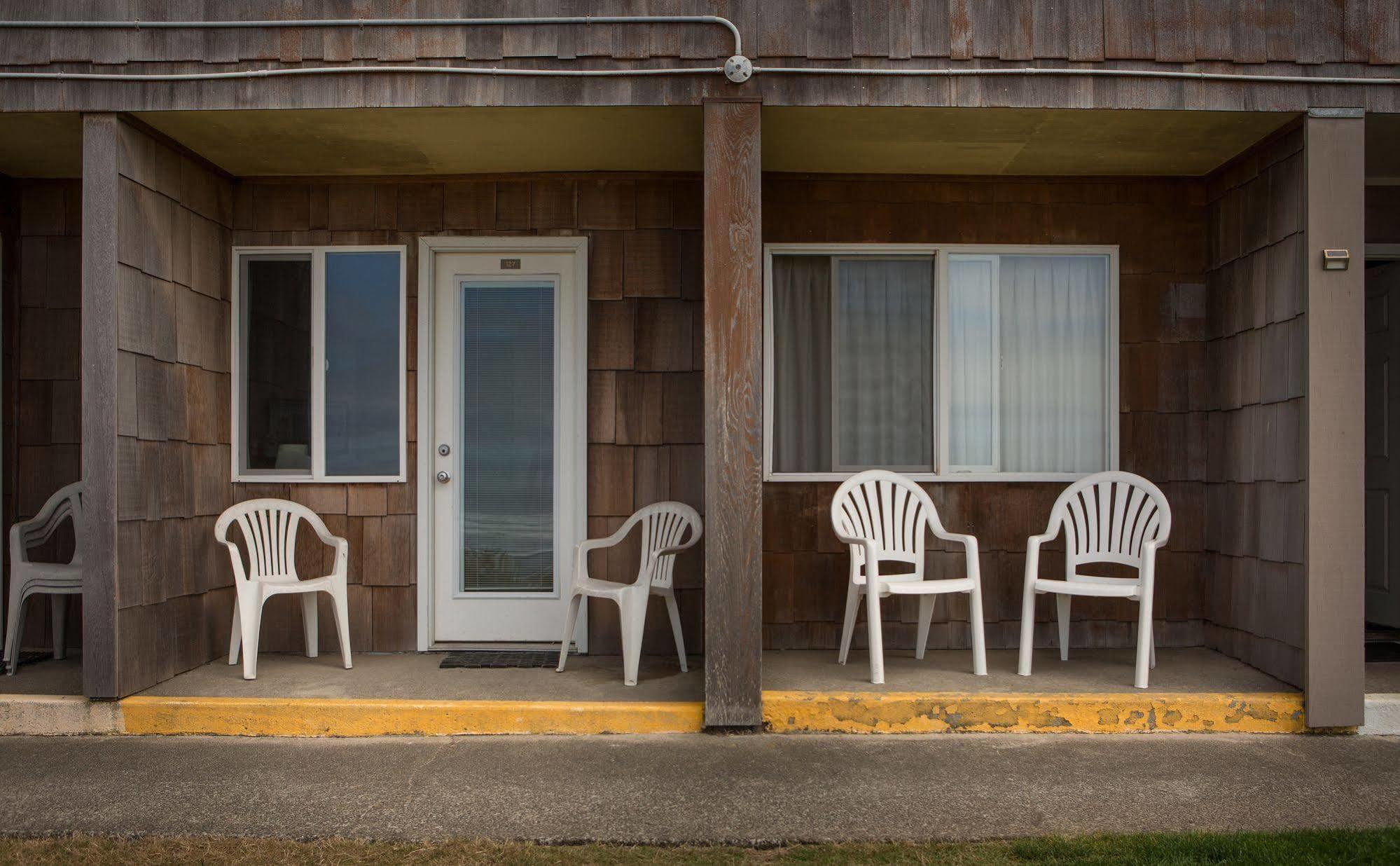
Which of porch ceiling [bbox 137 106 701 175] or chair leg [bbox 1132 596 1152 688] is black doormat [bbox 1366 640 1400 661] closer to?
chair leg [bbox 1132 596 1152 688]

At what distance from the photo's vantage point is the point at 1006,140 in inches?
179

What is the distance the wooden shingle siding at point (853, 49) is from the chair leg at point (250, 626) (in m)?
2.05

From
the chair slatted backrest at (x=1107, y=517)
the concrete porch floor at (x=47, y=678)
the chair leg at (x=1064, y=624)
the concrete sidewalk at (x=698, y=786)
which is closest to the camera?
the concrete sidewalk at (x=698, y=786)

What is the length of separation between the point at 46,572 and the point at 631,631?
2.64 meters

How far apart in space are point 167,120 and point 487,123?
1.29 metres

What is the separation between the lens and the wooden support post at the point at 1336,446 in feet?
13.1

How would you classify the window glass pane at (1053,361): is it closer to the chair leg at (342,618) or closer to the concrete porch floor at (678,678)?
the concrete porch floor at (678,678)

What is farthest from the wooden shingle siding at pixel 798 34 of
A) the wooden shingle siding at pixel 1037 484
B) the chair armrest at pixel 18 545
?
the chair armrest at pixel 18 545

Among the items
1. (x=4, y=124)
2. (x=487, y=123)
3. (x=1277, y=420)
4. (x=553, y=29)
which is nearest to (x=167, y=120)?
(x=4, y=124)

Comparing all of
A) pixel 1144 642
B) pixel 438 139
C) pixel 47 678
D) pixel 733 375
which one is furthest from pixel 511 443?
pixel 1144 642

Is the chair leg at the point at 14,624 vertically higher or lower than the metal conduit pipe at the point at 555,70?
lower

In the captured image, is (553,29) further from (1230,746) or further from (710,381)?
(1230,746)

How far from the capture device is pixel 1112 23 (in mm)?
4051

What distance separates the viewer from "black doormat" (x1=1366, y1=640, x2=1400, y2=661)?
16.1ft
